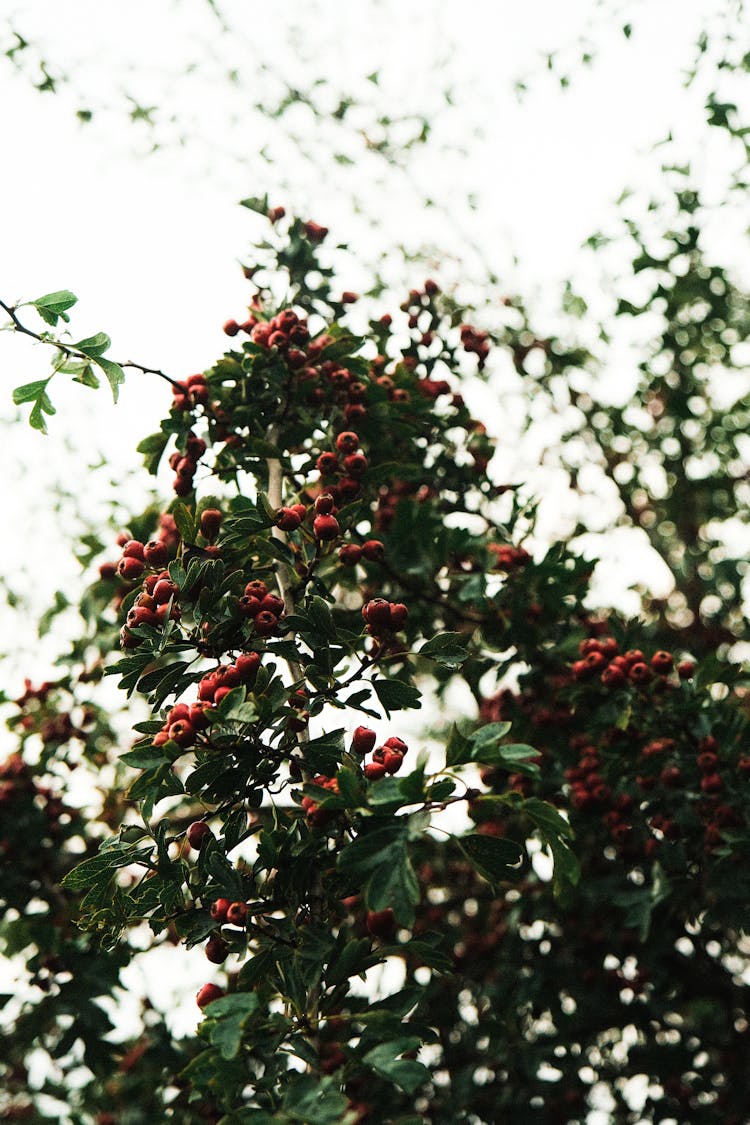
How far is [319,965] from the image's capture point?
206cm

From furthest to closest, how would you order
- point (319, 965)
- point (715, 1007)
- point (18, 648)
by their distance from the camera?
point (18, 648)
point (715, 1007)
point (319, 965)

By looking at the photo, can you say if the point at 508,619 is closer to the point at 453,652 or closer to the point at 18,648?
the point at 453,652

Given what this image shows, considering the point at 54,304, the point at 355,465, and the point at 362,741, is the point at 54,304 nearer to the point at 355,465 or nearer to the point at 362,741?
the point at 355,465

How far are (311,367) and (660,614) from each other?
376 cm

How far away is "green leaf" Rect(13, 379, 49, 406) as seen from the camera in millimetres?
2623

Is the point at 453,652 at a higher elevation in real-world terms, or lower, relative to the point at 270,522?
lower

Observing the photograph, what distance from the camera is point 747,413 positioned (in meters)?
6.07

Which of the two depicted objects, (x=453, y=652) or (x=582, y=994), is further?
(x=582, y=994)

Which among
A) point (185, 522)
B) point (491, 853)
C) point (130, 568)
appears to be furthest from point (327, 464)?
point (491, 853)

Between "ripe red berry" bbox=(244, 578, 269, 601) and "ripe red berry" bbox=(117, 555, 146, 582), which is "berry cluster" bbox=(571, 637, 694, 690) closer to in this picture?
"ripe red berry" bbox=(244, 578, 269, 601)

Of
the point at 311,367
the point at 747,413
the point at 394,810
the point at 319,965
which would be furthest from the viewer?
the point at 747,413

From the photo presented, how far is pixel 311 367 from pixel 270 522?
919 mm

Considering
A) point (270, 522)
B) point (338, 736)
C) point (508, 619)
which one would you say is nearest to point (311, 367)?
point (270, 522)

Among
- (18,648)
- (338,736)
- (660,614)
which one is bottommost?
(338,736)
